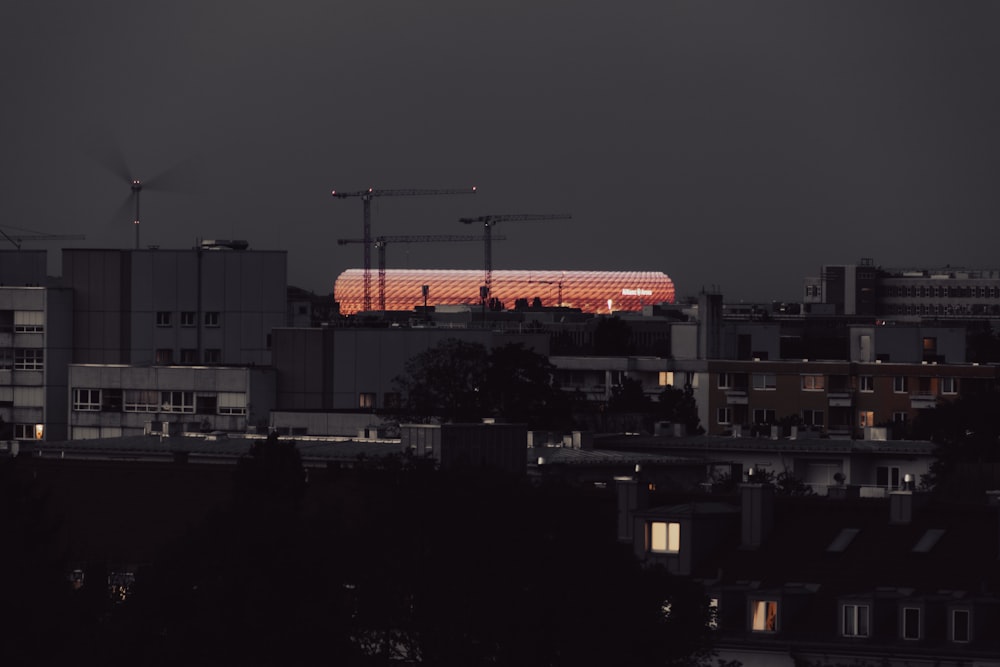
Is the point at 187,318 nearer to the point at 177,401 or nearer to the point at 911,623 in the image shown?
the point at 177,401

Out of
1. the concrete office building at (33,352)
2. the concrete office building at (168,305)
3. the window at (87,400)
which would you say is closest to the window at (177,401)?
the window at (87,400)

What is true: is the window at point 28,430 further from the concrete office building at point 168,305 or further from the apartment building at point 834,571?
the apartment building at point 834,571

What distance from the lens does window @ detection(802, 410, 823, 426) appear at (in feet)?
539

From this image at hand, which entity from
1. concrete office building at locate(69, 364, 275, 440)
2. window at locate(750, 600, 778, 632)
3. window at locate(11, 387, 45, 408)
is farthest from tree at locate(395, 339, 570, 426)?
window at locate(750, 600, 778, 632)

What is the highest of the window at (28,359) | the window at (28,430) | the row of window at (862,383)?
the window at (28,359)

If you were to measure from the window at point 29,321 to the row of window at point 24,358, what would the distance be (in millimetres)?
1002

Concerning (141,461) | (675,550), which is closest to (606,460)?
(141,461)

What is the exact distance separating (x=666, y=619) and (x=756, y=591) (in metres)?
7.70

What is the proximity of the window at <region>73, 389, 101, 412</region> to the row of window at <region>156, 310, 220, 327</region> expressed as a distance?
8.99m

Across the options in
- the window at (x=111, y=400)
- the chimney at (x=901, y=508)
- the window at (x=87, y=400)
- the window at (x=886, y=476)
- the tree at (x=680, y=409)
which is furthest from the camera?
the tree at (x=680, y=409)

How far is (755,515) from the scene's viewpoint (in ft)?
232

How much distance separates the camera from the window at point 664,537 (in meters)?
71.4

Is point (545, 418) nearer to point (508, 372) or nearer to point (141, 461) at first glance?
point (508, 372)

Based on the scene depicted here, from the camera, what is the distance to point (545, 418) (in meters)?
134
